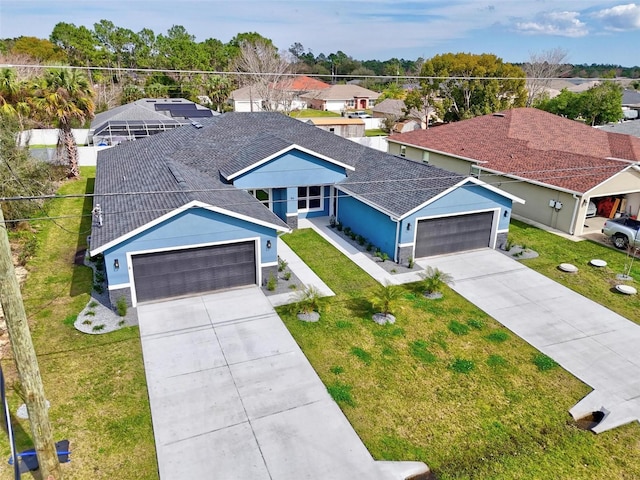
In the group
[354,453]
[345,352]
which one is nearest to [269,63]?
[345,352]

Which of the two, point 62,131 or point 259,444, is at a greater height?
point 62,131

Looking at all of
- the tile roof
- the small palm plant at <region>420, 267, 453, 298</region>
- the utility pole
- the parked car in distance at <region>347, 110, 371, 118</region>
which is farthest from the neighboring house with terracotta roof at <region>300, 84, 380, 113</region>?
the utility pole

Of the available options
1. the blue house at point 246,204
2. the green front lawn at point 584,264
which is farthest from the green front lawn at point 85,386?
the green front lawn at point 584,264

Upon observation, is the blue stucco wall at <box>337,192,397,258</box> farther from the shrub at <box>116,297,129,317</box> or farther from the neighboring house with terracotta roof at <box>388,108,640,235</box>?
the shrub at <box>116,297,129,317</box>

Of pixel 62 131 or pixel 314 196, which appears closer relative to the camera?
pixel 314 196

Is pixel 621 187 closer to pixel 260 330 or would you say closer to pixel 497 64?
pixel 260 330
